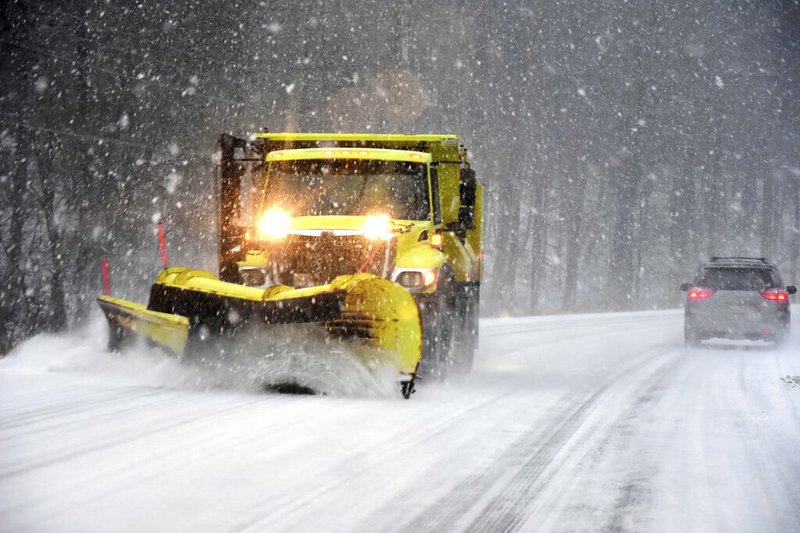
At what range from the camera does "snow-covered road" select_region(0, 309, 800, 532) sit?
15.6 ft

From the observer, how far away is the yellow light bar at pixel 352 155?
1056cm

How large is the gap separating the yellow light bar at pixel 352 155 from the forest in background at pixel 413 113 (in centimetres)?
164

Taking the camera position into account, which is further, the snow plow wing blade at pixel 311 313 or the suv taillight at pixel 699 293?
the suv taillight at pixel 699 293

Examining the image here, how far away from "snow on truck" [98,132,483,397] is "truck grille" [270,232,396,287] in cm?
1

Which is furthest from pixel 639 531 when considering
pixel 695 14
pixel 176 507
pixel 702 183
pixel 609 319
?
pixel 702 183

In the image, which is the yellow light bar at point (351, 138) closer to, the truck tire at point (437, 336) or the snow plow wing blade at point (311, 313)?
the truck tire at point (437, 336)

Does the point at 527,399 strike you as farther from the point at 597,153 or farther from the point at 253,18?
the point at 597,153

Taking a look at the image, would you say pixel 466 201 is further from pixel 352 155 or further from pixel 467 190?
pixel 352 155

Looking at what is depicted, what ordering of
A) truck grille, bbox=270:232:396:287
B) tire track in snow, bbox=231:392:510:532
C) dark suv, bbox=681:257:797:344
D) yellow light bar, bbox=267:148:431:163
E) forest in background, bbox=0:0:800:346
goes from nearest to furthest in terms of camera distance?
tire track in snow, bbox=231:392:510:532
truck grille, bbox=270:232:396:287
yellow light bar, bbox=267:148:431:163
dark suv, bbox=681:257:797:344
forest in background, bbox=0:0:800:346

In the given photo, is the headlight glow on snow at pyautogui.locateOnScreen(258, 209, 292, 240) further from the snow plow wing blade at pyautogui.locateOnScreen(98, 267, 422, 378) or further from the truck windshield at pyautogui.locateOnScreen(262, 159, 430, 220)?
the snow plow wing blade at pyautogui.locateOnScreen(98, 267, 422, 378)

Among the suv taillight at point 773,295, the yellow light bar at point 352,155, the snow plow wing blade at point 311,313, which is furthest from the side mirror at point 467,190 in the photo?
the suv taillight at point 773,295

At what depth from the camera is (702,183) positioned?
2534 inches

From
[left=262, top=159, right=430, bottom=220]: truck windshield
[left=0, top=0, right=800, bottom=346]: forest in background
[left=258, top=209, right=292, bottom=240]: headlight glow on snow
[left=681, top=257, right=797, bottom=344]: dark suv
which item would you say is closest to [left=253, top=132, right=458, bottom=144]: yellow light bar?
[left=0, top=0, right=800, bottom=346]: forest in background

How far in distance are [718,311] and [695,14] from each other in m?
40.4
